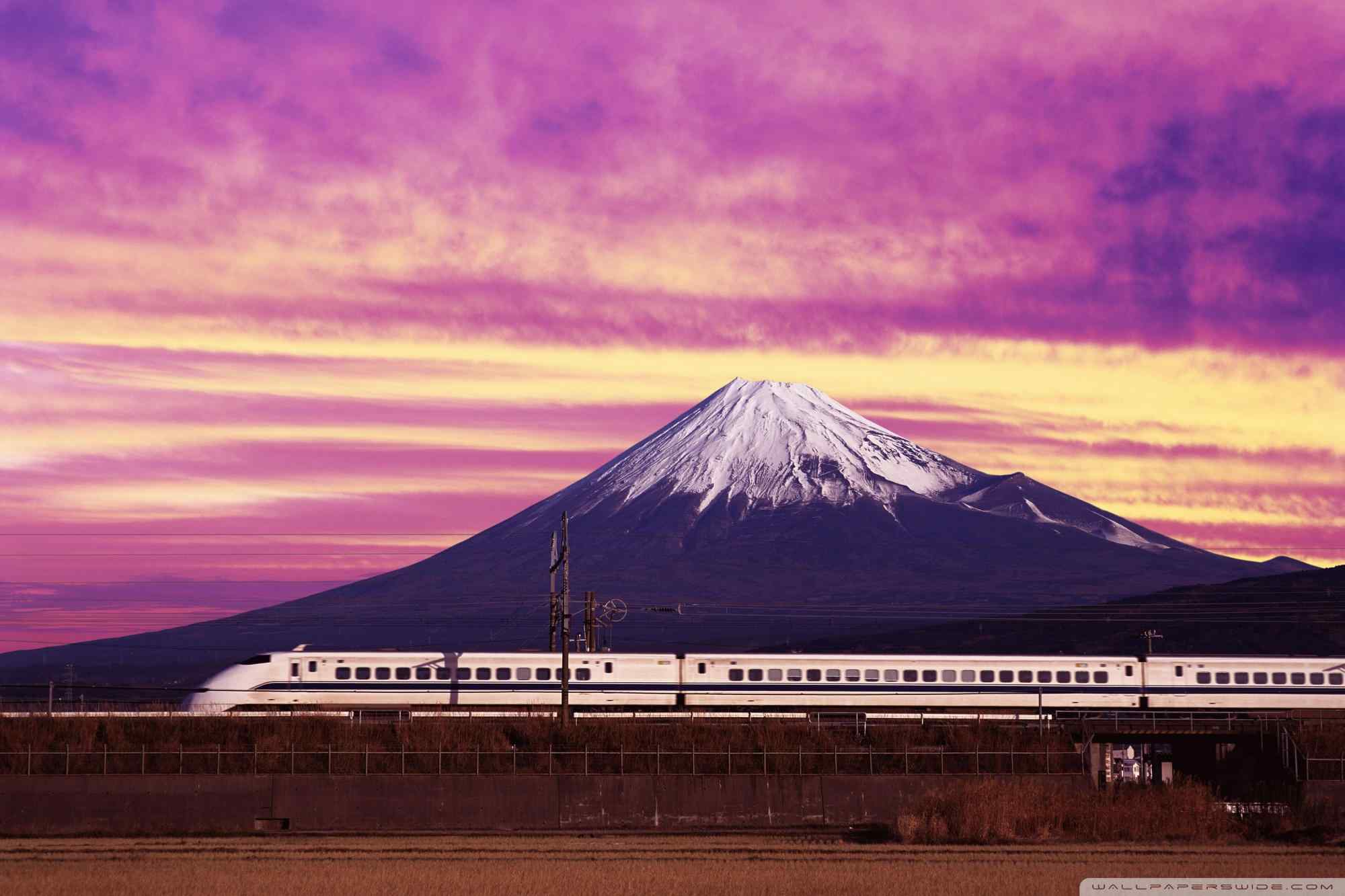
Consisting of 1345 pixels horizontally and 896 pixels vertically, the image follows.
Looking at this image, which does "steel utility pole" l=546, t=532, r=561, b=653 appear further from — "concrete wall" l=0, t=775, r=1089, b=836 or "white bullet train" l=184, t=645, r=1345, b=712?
"concrete wall" l=0, t=775, r=1089, b=836

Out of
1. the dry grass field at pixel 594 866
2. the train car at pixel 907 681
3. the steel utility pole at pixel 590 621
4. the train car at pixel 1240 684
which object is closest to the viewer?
the dry grass field at pixel 594 866

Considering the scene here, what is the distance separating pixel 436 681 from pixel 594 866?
1217 inches

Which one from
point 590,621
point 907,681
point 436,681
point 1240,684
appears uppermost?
point 590,621

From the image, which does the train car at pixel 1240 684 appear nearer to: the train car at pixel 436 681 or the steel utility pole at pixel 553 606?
the train car at pixel 436 681

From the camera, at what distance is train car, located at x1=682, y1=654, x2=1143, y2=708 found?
73.8 m

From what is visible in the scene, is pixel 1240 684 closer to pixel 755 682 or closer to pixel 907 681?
pixel 907 681

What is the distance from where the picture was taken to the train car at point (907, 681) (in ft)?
242

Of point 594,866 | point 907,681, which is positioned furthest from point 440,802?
point 907,681

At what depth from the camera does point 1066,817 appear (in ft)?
175

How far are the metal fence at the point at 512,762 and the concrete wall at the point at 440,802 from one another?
480 mm

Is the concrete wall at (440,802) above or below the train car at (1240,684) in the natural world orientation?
below

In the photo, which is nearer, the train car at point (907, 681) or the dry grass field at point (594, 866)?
the dry grass field at point (594, 866)

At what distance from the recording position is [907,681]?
246 feet

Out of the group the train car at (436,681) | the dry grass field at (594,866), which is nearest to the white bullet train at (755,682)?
the train car at (436,681)
